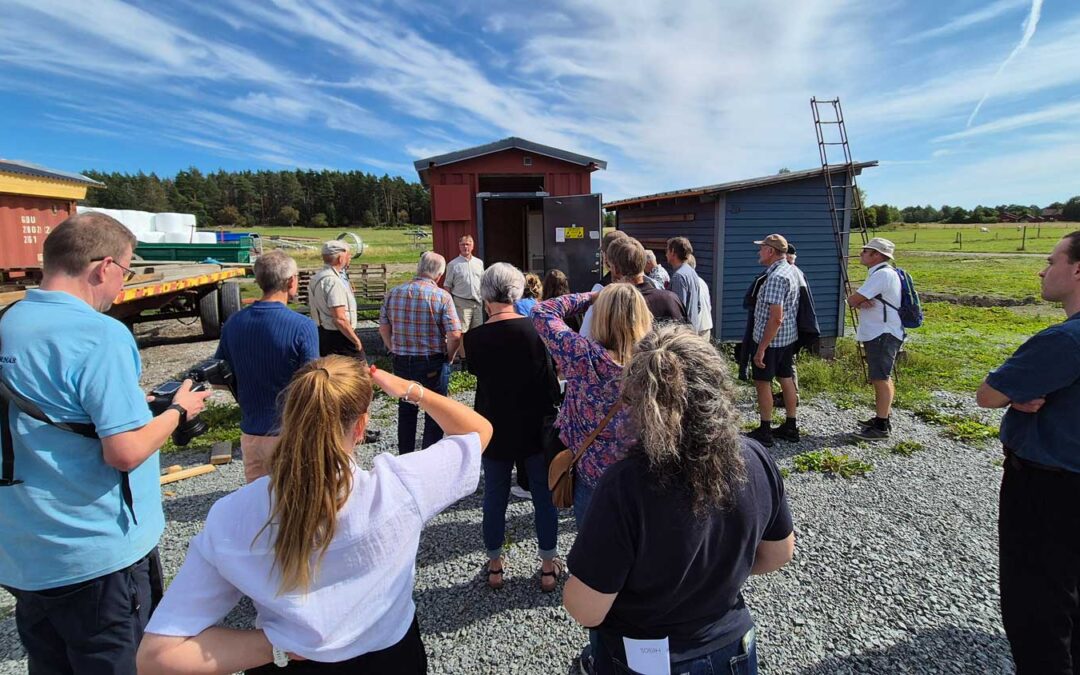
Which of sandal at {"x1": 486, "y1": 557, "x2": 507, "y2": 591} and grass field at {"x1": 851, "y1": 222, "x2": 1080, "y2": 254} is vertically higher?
grass field at {"x1": 851, "y1": 222, "x2": 1080, "y2": 254}

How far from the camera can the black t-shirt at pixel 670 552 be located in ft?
Answer: 4.24

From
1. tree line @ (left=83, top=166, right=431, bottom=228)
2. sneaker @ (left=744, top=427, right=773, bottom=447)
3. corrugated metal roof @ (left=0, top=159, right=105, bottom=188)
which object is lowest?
sneaker @ (left=744, top=427, right=773, bottom=447)

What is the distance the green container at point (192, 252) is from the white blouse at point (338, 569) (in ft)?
50.1

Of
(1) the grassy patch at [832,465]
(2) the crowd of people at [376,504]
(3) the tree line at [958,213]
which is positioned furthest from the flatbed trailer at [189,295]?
(3) the tree line at [958,213]

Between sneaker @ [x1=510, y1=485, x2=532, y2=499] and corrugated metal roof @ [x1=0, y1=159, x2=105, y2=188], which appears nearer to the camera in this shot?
sneaker @ [x1=510, y1=485, x2=532, y2=499]

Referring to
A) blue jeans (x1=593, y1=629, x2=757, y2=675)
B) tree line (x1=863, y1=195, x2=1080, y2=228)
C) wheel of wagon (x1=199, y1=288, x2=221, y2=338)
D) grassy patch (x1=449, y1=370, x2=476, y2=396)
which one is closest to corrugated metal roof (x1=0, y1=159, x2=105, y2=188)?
wheel of wagon (x1=199, y1=288, x2=221, y2=338)

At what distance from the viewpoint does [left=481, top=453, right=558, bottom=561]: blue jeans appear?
2998 millimetres

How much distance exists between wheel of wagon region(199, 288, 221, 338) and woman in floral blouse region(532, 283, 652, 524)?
982cm

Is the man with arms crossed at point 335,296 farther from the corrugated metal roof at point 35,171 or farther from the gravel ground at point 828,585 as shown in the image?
the corrugated metal roof at point 35,171

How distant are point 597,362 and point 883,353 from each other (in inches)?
153

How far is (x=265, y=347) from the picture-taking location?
297 cm

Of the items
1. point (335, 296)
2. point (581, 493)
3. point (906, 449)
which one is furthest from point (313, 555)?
point (906, 449)

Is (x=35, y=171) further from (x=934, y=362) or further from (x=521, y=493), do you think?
(x=934, y=362)

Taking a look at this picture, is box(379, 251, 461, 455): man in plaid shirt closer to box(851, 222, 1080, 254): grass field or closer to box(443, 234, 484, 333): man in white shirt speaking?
box(443, 234, 484, 333): man in white shirt speaking
